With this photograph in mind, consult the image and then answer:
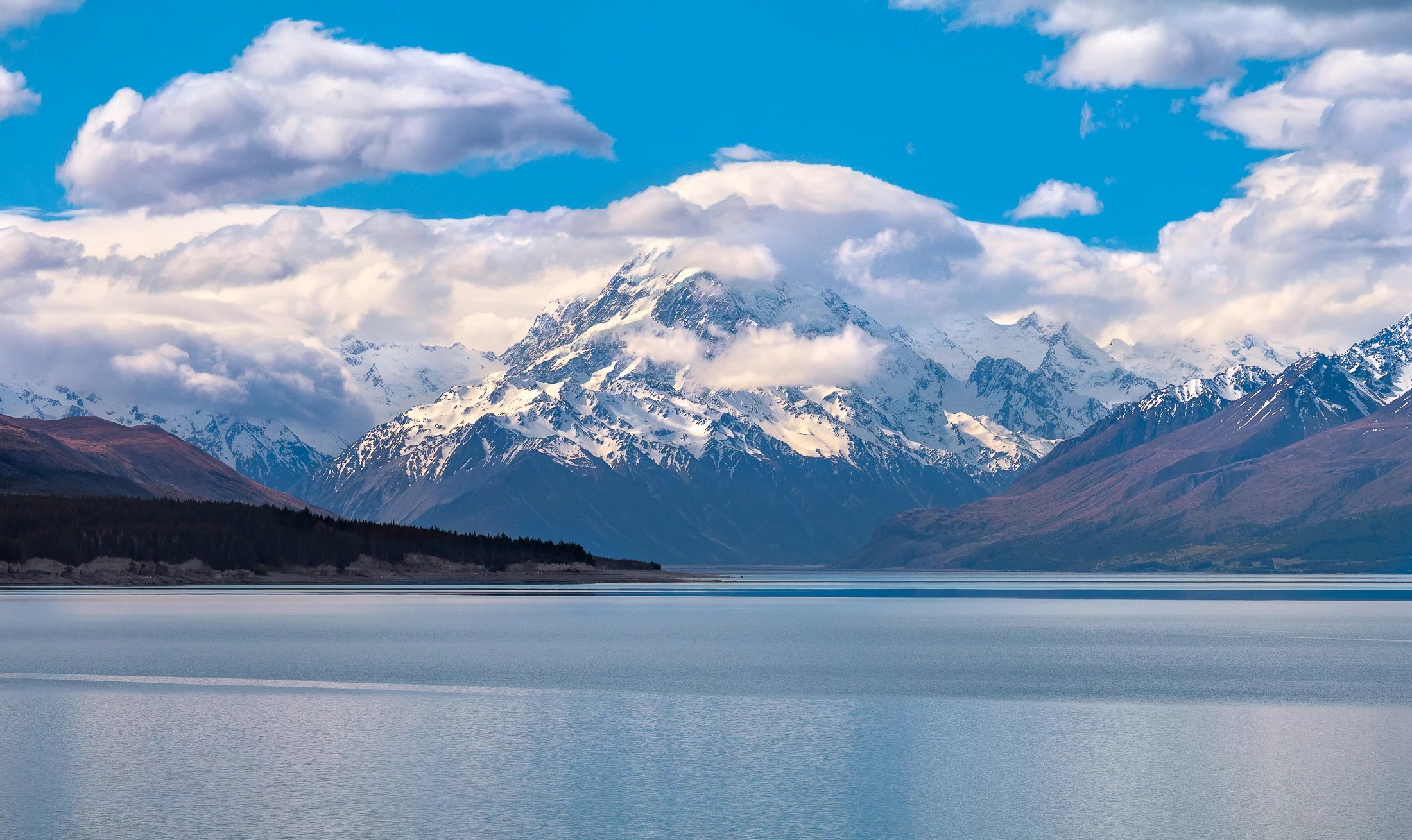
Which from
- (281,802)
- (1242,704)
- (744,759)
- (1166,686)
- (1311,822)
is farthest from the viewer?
(1166,686)

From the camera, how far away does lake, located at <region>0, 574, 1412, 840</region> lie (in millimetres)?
48000

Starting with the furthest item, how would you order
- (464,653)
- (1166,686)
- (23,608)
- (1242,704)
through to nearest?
1. (23,608)
2. (464,653)
3. (1166,686)
4. (1242,704)

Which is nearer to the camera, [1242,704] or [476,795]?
[476,795]

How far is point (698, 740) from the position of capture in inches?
2534

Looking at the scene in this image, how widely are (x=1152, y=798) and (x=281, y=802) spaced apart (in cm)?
2775

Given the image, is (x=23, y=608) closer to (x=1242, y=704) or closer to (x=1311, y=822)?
(x=1242, y=704)

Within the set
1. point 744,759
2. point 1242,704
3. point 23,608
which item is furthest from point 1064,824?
point 23,608

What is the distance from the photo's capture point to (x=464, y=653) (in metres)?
110

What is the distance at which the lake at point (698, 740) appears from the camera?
48.0m

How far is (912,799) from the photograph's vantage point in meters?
51.4

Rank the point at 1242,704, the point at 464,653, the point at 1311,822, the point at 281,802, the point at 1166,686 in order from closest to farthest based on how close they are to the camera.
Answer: the point at 1311,822
the point at 281,802
the point at 1242,704
the point at 1166,686
the point at 464,653

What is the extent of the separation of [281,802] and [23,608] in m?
145

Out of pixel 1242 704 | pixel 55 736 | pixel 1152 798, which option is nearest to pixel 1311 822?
pixel 1152 798

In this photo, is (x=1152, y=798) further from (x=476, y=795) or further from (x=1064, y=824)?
(x=476, y=795)
